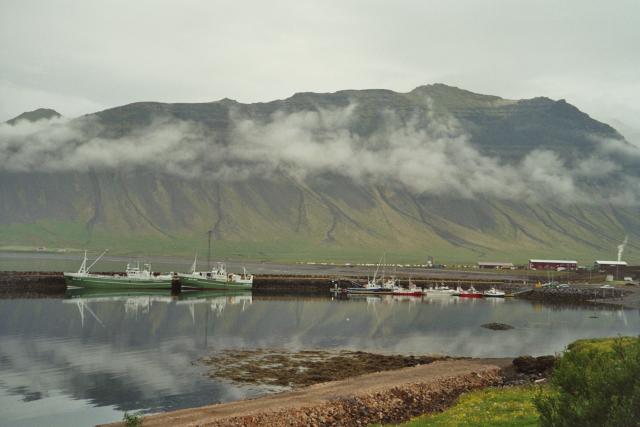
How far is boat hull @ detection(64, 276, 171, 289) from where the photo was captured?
151125 millimetres

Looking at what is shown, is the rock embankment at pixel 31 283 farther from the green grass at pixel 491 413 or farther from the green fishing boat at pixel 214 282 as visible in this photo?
the green grass at pixel 491 413

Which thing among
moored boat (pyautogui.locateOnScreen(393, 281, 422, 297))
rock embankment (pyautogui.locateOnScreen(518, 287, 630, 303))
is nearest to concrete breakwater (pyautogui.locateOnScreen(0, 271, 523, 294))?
moored boat (pyautogui.locateOnScreen(393, 281, 422, 297))

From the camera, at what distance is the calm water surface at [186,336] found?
51000 mm

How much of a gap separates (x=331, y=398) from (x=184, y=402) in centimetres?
1296

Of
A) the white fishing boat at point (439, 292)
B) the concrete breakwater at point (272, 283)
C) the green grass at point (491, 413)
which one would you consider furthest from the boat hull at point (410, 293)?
the green grass at point (491, 413)

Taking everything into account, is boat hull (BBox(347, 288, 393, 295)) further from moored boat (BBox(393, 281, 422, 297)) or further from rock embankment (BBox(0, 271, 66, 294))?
rock embankment (BBox(0, 271, 66, 294))

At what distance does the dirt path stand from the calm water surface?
7809 mm

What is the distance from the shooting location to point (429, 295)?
562ft

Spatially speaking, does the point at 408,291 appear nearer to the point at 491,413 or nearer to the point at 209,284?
the point at 209,284

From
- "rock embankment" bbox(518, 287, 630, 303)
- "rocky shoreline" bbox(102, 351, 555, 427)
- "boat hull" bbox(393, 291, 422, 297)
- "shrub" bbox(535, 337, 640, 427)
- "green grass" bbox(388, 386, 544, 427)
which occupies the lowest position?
"boat hull" bbox(393, 291, 422, 297)

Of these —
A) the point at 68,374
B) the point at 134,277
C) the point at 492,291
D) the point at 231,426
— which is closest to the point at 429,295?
the point at 492,291

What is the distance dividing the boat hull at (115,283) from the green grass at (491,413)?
417 ft

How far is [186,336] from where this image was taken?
284 feet

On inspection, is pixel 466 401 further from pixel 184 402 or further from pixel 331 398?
pixel 184 402
